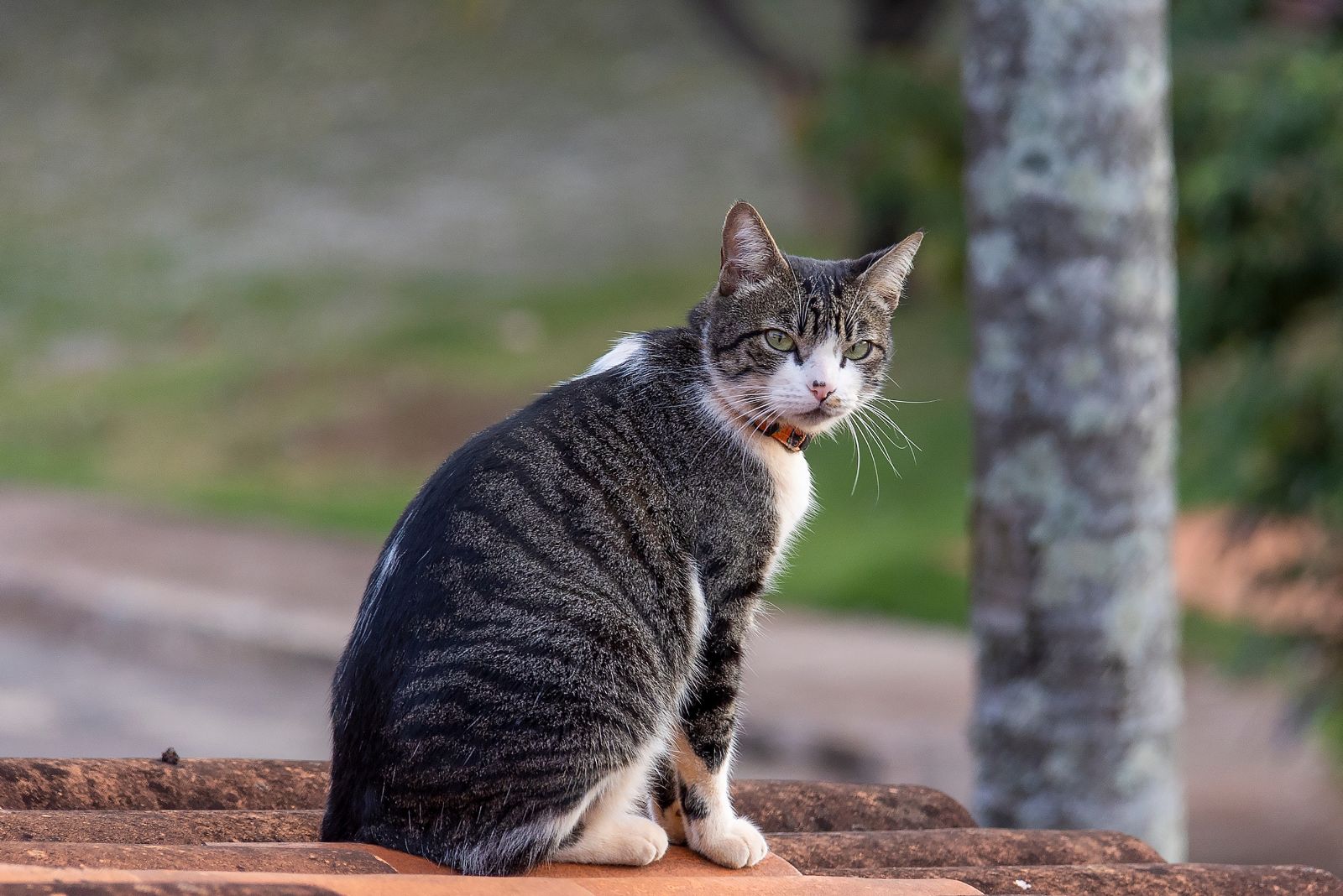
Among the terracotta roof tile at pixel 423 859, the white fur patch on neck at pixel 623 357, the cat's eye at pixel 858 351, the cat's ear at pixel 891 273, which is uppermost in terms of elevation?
the cat's ear at pixel 891 273

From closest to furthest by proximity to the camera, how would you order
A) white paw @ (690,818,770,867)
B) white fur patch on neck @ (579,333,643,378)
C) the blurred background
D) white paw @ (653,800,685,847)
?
1. white paw @ (690,818,770,867)
2. white paw @ (653,800,685,847)
3. white fur patch on neck @ (579,333,643,378)
4. the blurred background

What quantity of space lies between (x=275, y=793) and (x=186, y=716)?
5480 millimetres

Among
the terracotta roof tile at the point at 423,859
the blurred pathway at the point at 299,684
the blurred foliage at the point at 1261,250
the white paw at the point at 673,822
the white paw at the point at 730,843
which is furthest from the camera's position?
the blurred pathway at the point at 299,684

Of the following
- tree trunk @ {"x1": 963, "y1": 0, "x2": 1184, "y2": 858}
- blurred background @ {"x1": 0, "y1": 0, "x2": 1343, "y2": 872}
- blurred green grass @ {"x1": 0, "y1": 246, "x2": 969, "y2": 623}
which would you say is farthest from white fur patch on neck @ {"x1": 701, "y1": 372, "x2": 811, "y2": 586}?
blurred green grass @ {"x1": 0, "y1": 246, "x2": 969, "y2": 623}

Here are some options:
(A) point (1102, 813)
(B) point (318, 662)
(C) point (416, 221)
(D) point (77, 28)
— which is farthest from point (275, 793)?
(D) point (77, 28)

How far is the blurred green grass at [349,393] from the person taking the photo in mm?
11898

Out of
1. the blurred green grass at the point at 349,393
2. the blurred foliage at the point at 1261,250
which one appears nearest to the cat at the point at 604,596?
the blurred foliage at the point at 1261,250

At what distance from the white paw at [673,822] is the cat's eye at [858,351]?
91cm

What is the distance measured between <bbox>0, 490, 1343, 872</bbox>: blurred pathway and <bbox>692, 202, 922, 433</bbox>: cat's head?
168 inches

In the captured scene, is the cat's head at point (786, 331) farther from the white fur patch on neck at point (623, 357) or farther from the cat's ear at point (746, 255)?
the white fur patch on neck at point (623, 357)

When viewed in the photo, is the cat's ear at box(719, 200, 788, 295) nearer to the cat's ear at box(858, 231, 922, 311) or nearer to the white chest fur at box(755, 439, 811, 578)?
the cat's ear at box(858, 231, 922, 311)

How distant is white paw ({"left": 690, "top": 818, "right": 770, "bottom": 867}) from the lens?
96.5 inches

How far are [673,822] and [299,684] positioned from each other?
631 cm

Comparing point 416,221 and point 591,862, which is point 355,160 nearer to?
point 416,221
